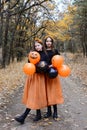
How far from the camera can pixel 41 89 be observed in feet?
26.0

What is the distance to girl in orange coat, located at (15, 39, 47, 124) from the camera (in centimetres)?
782

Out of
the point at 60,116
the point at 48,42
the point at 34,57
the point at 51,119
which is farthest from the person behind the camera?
the point at 60,116

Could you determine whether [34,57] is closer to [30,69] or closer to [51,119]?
[30,69]

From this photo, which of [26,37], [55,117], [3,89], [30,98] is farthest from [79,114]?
[26,37]

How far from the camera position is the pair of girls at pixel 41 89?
784cm

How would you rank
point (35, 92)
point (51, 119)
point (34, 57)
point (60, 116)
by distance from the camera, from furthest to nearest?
point (60, 116), point (51, 119), point (35, 92), point (34, 57)

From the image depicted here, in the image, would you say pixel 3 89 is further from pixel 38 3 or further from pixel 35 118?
pixel 38 3

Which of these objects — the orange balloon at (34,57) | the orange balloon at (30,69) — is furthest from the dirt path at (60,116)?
the orange balloon at (34,57)

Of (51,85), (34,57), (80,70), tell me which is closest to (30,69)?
(34,57)

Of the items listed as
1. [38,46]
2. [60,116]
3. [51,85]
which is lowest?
[60,116]

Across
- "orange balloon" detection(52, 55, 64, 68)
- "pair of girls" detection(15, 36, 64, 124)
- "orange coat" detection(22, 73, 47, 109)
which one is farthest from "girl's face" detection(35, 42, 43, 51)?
"orange coat" detection(22, 73, 47, 109)

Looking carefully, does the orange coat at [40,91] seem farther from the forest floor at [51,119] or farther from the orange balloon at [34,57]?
the forest floor at [51,119]

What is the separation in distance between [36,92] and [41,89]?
158mm

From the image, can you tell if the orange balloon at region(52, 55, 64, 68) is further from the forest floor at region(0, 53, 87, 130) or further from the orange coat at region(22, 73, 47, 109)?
the forest floor at region(0, 53, 87, 130)
